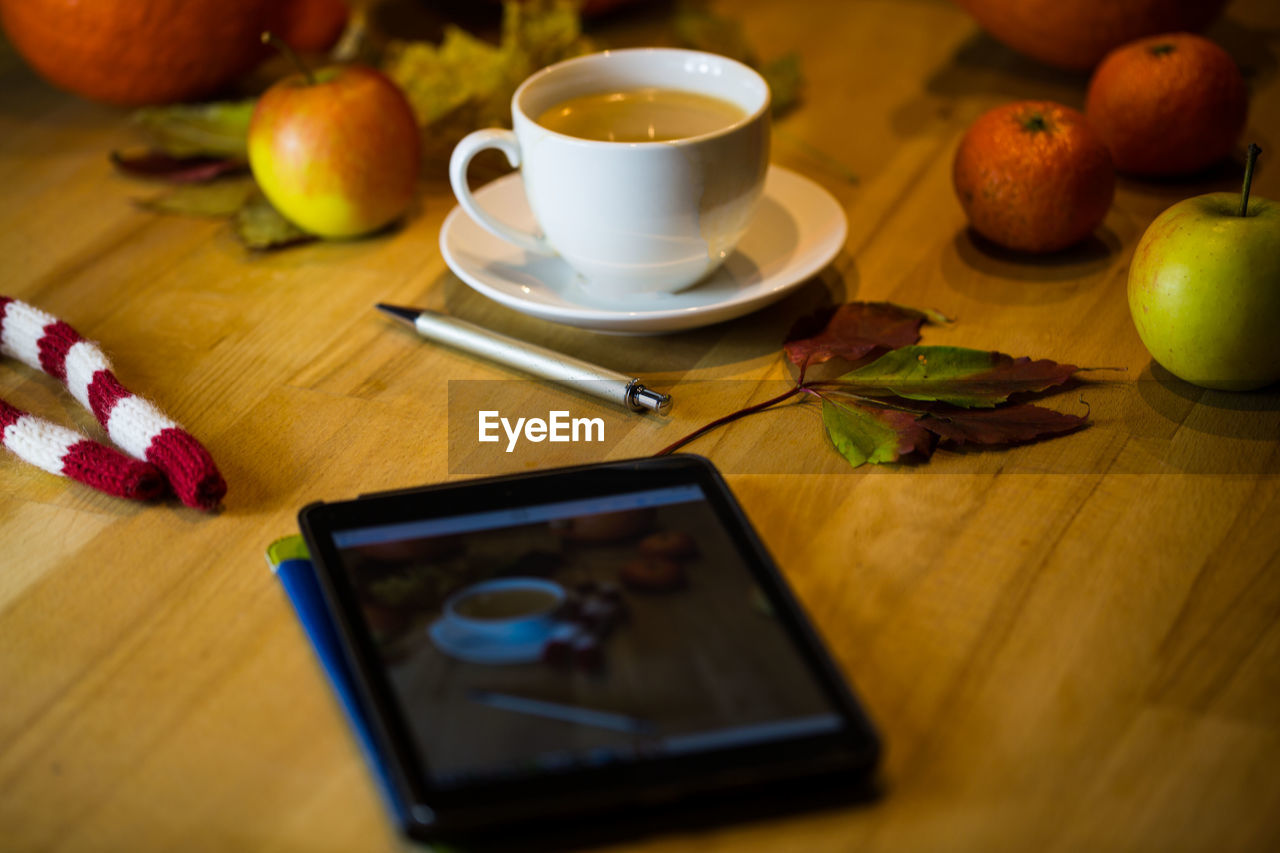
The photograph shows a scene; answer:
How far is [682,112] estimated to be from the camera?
0.70 meters

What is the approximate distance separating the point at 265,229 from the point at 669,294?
340 mm

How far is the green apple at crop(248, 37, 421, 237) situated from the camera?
77cm

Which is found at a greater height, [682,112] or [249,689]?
[682,112]

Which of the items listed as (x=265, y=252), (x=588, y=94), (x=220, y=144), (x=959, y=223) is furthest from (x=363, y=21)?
(x=959, y=223)

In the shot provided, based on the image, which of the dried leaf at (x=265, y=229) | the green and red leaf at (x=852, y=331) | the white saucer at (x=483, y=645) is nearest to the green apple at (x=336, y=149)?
the dried leaf at (x=265, y=229)

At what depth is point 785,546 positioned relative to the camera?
21.2 inches

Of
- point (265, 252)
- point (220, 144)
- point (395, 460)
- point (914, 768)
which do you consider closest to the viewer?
point (914, 768)

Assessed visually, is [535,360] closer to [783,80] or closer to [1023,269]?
[1023,269]

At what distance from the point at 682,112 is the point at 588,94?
65 millimetres

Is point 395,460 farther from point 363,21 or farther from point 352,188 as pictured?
point 363,21

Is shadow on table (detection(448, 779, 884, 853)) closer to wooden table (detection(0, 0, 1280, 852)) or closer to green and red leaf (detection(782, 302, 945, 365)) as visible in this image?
wooden table (detection(0, 0, 1280, 852))

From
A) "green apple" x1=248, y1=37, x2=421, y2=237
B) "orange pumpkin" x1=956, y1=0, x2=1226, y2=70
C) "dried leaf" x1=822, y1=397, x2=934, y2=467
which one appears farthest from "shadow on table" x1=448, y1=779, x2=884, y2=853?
"orange pumpkin" x1=956, y1=0, x2=1226, y2=70

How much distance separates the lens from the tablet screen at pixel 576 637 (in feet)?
1.32

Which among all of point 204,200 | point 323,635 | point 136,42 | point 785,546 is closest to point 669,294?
point 785,546
